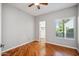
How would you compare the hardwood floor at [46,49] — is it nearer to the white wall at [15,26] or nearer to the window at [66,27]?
the white wall at [15,26]

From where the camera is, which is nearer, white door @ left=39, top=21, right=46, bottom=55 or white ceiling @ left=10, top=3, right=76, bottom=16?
white ceiling @ left=10, top=3, right=76, bottom=16

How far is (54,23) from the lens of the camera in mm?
1221

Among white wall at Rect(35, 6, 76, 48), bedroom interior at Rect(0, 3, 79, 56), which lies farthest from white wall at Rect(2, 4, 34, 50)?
white wall at Rect(35, 6, 76, 48)

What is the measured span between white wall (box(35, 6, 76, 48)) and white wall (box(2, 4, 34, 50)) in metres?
0.13

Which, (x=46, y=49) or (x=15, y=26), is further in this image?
(x=46, y=49)

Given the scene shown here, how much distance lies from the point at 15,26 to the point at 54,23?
2.00 feet

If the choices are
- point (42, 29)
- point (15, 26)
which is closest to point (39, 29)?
point (42, 29)

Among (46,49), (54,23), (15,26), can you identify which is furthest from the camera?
(46,49)

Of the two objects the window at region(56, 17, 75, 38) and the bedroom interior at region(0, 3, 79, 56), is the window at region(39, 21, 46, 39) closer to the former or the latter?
the bedroom interior at region(0, 3, 79, 56)

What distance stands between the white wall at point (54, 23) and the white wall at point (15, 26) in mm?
135

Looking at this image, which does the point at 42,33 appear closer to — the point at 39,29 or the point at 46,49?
the point at 39,29

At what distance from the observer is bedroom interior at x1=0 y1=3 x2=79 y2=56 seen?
3.44 ft

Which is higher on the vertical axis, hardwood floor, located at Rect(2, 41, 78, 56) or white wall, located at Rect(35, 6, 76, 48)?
white wall, located at Rect(35, 6, 76, 48)

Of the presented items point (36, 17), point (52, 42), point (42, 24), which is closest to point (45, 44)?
point (52, 42)
